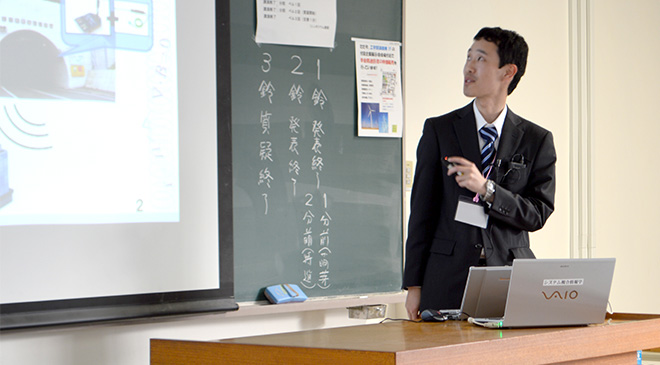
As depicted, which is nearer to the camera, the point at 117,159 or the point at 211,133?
the point at 117,159

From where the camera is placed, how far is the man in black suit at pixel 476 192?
7.74 feet

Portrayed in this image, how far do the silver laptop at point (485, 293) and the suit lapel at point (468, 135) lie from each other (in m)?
0.55

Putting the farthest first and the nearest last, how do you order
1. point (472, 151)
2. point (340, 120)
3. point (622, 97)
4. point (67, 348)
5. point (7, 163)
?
point (622, 97) → point (340, 120) → point (472, 151) → point (67, 348) → point (7, 163)

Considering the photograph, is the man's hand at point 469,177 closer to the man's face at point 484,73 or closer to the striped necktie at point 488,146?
the striped necktie at point 488,146

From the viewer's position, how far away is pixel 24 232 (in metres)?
2.16

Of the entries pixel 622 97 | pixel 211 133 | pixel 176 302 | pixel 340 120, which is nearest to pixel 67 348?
pixel 176 302

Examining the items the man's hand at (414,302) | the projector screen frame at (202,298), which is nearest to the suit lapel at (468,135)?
the man's hand at (414,302)

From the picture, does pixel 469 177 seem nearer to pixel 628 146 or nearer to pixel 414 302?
pixel 414 302

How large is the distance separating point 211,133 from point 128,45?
1.30ft

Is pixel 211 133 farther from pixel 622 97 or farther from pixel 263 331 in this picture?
pixel 622 97

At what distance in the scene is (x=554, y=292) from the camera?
6.07 feet

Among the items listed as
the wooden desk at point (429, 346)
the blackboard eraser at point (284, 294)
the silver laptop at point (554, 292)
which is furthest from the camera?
the blackboard eraser at point (284, 294)

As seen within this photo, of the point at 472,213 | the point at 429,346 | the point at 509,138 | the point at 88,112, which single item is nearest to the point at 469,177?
the point at 472,213

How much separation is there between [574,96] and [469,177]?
7.64ft
